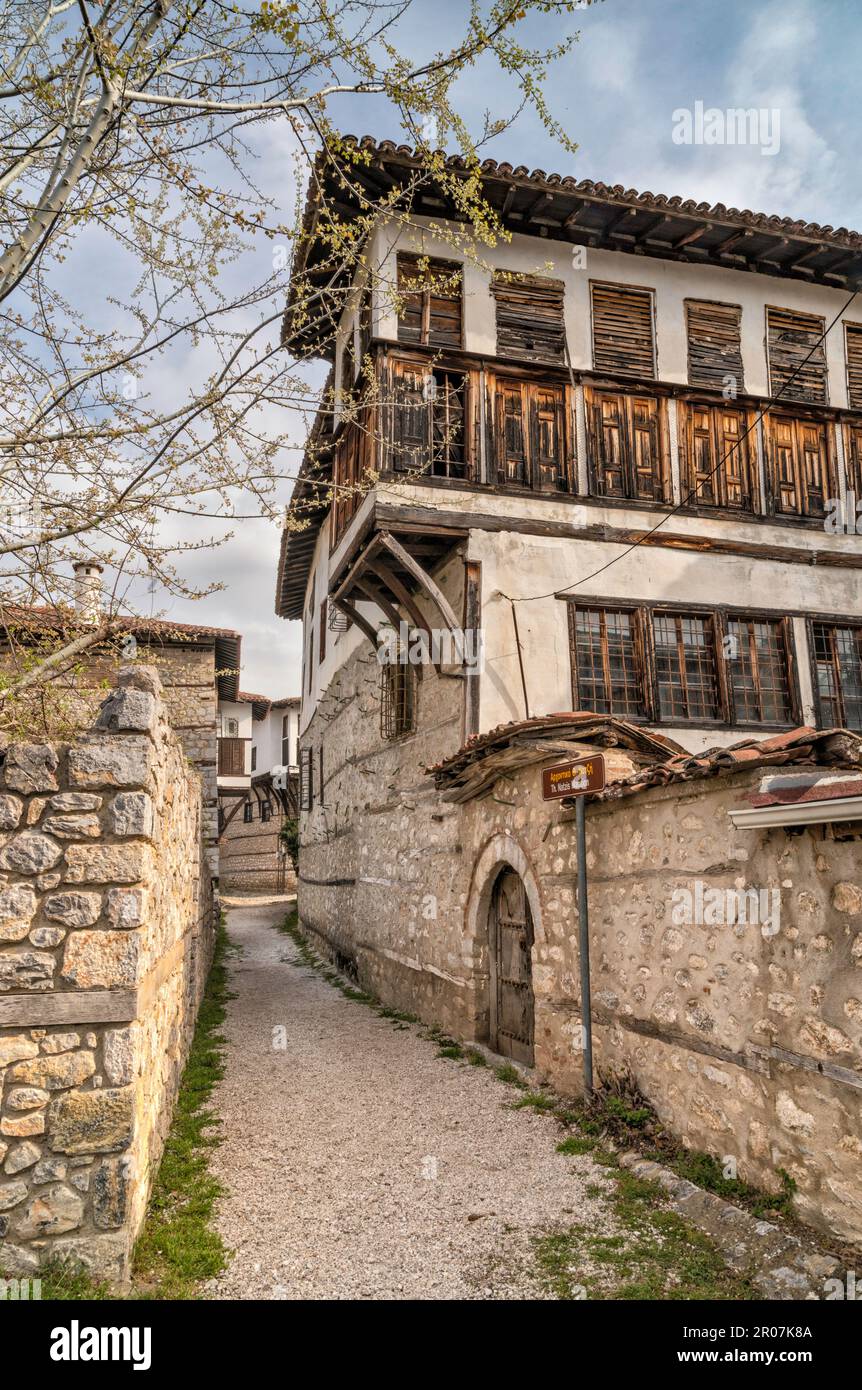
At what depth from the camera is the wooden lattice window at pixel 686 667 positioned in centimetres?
993

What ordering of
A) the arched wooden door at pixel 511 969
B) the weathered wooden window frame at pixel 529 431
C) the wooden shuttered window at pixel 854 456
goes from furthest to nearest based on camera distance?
the wooden shuttered window at pixel 854 456
the weathered wooden window frame at pixel 529 431
the arched wooden door at pixel 511 969

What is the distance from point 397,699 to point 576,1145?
6922 millimetres

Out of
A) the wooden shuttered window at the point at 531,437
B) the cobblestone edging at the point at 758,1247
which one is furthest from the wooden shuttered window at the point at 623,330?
the cobblestone edging at the point at 758,1247

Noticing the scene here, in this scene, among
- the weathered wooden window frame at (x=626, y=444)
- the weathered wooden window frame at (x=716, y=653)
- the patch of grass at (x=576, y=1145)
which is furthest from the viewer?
the weathered wooden window frame at (x=626, y=444)

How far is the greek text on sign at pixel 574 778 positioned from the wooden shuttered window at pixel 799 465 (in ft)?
19.2

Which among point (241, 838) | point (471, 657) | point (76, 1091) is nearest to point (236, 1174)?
point (76, 1091)

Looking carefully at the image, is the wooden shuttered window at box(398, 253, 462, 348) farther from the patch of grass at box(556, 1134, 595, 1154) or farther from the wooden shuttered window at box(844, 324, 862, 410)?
the patch of grass at box(556, 1134, 595, 1154)

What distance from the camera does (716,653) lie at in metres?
10.1

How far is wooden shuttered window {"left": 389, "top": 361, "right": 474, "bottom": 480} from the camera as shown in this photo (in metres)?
9.58

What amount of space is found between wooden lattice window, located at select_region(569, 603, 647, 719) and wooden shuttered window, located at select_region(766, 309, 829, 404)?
3.78 m

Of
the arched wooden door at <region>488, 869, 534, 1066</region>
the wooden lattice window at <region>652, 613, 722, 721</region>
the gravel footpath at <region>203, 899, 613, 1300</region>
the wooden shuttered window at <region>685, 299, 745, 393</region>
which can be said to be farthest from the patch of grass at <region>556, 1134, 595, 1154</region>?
the wooden shuttered window at <region>685, 299, 745, 393</region>

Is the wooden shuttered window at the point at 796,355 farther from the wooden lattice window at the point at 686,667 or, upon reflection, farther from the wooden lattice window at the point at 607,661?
the wooden lattice window at the point at 607,661

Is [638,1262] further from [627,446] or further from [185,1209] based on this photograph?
[627,446]
